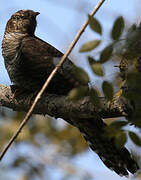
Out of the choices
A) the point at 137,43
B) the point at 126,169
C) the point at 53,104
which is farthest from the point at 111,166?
the point at 137,43

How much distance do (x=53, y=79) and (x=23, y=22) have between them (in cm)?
132

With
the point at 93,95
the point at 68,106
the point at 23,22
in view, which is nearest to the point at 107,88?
the point at 93,95

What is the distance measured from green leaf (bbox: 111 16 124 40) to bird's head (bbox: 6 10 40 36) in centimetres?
311

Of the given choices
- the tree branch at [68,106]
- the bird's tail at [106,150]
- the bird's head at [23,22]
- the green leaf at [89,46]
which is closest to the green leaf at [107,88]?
the green leaf at [89,46]

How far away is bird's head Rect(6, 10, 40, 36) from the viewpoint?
5.25 meters

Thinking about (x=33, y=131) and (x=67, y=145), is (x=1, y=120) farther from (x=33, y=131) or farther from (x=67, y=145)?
(x=67, y=145)

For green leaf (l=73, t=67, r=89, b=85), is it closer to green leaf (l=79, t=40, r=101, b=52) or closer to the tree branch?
green leaf (l=79, t=40, r=101, b=52)

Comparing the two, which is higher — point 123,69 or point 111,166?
point 123,69

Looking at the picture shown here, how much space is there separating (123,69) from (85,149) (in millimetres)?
3912

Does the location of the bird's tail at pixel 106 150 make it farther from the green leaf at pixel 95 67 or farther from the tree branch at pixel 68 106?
the green leaf at pixel 95 67

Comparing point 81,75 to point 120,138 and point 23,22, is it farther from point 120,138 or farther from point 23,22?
point 23,22

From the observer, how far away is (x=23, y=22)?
532 cm

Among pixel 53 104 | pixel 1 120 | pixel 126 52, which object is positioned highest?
pixel 126 52

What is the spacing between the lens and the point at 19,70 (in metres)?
4.43
